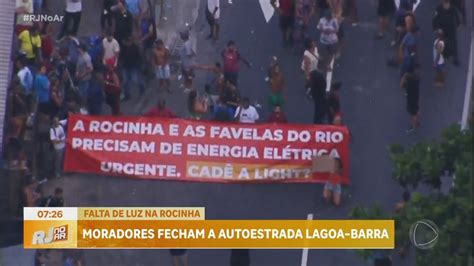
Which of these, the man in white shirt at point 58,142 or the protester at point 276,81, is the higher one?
the protester at point 276,81

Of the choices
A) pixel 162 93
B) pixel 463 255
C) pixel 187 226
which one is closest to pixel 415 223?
pixel 463 255

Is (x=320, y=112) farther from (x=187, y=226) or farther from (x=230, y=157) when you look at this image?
(x=187, y=226)

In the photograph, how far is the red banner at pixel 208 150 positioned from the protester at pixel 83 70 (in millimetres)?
1288

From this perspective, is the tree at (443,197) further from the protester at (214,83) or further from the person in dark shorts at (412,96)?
the protester at (214,83)

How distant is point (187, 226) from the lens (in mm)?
30891

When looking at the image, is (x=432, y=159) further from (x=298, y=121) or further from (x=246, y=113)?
(x=298, y=121)

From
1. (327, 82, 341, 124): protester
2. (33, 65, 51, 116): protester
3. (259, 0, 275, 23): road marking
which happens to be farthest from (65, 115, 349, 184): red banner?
(259, 0, 275, 23): road marking

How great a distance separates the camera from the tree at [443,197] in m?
→ 25.3

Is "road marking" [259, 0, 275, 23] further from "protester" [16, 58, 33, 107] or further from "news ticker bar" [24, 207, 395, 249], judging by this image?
"news ticker bar" [24, 207, 395, 249]

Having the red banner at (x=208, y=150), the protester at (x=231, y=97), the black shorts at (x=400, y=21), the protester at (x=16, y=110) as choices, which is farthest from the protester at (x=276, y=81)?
the protester at (x=16, y=110)

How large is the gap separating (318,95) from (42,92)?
4.82m

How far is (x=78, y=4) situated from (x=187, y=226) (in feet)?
20.8

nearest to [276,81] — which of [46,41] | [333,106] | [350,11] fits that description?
[333,106]

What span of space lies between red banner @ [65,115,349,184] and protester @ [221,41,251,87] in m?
1.63
